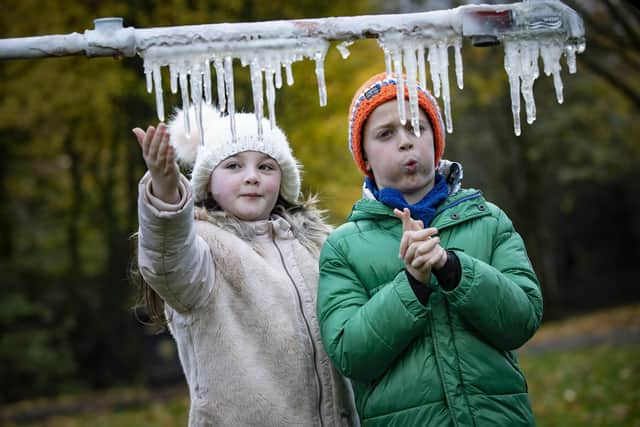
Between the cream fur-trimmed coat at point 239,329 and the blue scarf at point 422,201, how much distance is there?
590 mm

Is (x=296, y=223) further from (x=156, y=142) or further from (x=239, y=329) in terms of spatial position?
(x=156, y=142)

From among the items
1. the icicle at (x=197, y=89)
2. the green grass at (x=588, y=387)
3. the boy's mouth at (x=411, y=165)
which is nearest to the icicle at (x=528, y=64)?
the boy's mouth at (x=411, y=165)

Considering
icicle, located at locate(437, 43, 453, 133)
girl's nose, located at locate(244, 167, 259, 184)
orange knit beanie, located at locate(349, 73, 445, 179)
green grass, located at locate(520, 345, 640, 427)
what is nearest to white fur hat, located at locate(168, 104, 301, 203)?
girl's nose, located at locate(244, 167, 259, 184)

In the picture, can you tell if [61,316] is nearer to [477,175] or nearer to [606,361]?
[606,361]

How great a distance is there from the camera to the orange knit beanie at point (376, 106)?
9.29ft

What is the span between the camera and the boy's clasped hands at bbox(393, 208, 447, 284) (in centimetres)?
240

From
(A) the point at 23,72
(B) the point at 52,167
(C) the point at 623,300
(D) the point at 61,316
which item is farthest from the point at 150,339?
(C) the point at 623,300

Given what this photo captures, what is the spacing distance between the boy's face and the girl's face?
1.79 ft

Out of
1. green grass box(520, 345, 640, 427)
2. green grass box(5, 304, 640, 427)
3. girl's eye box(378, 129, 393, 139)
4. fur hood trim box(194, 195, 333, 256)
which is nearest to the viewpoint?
girl's eye box(378, 129, 393, 139)

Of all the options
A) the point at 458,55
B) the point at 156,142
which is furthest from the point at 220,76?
the point at 458,55

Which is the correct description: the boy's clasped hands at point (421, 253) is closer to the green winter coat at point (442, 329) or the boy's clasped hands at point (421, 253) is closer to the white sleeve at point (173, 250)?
the green winter coat at point (442, 329)

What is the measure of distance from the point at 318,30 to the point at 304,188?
9.06 m

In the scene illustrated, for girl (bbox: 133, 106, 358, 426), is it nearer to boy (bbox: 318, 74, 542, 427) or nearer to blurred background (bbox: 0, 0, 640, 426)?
boy (bbox: 318, 74, 542, 427)

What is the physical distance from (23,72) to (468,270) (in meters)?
10.1
